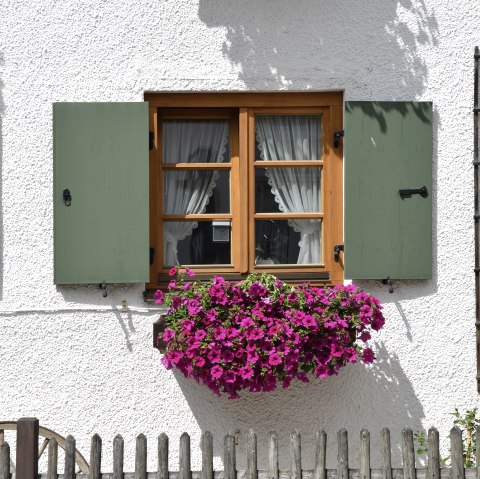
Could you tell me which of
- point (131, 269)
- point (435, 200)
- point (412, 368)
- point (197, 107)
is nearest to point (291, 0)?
point (197, 107)

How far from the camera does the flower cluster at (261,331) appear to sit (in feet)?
16.7

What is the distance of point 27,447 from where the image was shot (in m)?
4.20

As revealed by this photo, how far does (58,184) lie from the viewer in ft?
18.3

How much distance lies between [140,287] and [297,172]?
1.26 m

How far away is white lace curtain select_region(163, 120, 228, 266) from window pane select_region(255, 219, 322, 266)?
1.42ft

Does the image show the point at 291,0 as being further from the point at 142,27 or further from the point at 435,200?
the point at 435,200

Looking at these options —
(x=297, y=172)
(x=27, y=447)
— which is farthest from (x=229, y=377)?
(x=297, y=172)

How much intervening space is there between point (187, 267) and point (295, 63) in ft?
4.77

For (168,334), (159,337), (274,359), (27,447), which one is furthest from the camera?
(159,337)

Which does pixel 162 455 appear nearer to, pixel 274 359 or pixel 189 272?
pixel 274 359

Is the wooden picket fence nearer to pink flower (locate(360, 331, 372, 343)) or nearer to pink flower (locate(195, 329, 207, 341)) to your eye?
pink flower (locate(195, 329, 207, 341))

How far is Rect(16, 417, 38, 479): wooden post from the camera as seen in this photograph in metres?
4.17

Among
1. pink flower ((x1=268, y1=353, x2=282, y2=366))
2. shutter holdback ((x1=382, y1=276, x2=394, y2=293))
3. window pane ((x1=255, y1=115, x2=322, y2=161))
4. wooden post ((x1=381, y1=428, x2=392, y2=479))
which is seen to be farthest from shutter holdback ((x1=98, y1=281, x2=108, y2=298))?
wooden post ((x1=381, y1=428, x2=392, y2=479))

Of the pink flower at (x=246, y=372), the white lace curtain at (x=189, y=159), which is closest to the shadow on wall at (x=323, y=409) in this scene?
the pink flower at (x=246, y=372)
